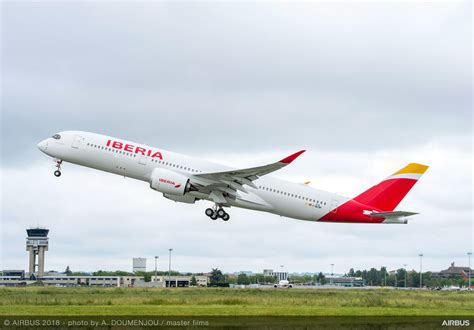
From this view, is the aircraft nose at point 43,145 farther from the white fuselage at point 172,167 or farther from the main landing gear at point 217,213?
the main landing gear at point 217,213

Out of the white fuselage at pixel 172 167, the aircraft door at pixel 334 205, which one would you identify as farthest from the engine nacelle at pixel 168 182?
the aircraft door at pixel 334 205

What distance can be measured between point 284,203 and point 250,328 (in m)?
26.5

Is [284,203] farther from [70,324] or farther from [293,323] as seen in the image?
[70,324]

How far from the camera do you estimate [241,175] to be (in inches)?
2114

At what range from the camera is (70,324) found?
30.0m

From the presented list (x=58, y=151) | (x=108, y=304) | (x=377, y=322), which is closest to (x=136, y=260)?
(x=58, y=151)

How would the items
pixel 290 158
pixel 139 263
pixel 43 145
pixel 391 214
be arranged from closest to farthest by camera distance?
1. pixel 290 158
2. pixel 391 214
3. pixel 43 145
4. pixel 139 263

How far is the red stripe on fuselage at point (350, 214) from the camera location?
187ft

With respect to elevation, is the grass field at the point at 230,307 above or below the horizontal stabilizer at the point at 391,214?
below

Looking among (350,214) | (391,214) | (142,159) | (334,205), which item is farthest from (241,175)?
(391,214)

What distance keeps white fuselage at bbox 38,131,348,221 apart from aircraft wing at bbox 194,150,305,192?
123 cm

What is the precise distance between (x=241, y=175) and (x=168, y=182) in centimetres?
520

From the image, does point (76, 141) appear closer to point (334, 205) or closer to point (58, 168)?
point (58, 168)

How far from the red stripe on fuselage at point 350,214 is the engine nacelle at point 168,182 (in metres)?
11.3
